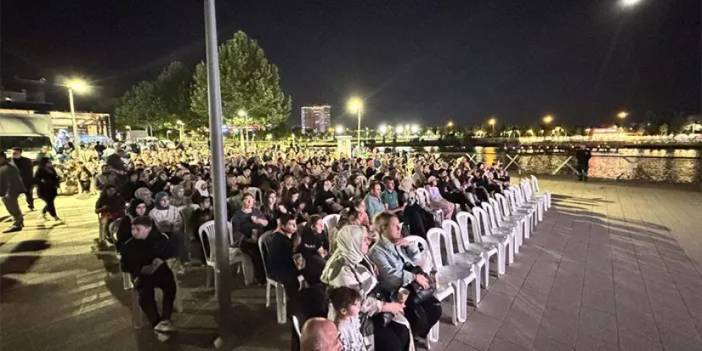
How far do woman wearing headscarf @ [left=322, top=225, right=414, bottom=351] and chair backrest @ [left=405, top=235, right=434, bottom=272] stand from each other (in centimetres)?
57

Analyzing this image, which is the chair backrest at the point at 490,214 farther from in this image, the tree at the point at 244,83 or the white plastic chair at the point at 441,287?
the tree at the point at 244,83

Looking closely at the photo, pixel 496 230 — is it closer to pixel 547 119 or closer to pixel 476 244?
pixel 476 244

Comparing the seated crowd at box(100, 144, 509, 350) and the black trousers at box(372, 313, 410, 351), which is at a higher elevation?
the seated crowd at box(100, 144, 509, 350)

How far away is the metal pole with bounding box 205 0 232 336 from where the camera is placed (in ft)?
9.52

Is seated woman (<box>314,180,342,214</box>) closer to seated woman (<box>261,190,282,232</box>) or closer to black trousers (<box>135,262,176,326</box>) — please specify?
seated woman (<box>261,190,282,232</box>)

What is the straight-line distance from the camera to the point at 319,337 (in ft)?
5.84

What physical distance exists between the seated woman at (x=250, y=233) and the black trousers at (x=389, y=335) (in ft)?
7.65

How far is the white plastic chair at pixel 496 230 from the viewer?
5.24m

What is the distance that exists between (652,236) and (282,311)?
6.88 metres

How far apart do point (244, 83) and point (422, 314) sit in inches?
851

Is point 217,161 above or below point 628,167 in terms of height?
above

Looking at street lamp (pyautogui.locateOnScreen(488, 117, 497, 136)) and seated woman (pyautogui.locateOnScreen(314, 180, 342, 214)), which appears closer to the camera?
seated woman (pyautogui.locateOnScreen(314, 180, 342, 214))

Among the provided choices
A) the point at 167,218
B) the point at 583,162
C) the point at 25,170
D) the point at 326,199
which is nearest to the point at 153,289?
the point at 167,218

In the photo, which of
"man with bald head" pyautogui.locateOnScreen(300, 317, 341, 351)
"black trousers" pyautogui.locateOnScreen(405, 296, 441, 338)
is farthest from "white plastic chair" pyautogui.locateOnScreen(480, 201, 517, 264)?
"man with bald head" pyautogui.locateOnScreen(300, 317, 341, 351)
